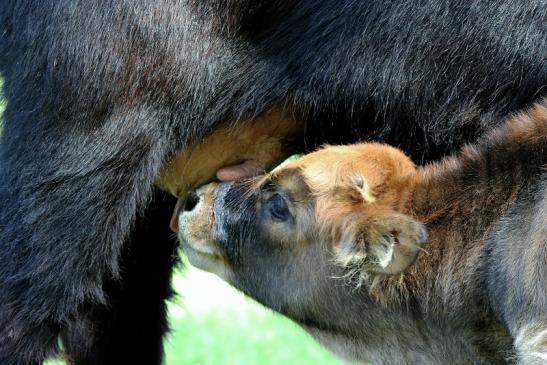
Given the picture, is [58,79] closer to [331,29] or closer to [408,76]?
[331,29]

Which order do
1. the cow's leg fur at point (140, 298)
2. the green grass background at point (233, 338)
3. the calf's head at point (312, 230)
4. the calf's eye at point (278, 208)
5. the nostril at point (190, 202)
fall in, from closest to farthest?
the calf's head at point (312, 230), the calf's eye at point (278, 208), the nostril at point (190, 202), the cow's leg fur at point (140, 298), the green grass background at point (233, 338)

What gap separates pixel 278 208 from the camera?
530 cm

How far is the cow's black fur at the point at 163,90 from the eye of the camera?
488 centimetres

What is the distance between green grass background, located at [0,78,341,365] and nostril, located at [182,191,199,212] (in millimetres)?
2853

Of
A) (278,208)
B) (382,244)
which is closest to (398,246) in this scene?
(382,244)

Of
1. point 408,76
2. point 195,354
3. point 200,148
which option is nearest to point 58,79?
point 200,148

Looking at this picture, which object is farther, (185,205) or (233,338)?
(233,338)

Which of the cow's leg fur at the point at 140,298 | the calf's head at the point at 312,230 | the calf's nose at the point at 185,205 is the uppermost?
the calf's head at the point at 312,230

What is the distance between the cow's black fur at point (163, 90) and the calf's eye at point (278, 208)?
405 mm

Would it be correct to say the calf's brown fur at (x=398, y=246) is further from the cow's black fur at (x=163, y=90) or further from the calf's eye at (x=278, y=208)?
the cow's black fur at (x=163, y=90)

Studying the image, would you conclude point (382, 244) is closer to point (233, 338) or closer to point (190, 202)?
point (190, 202)

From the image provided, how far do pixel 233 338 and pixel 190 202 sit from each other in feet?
14.8

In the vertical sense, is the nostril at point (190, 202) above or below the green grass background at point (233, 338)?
above

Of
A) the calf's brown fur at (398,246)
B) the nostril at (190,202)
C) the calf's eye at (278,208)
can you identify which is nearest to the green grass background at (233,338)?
the nostril at (190,202)
